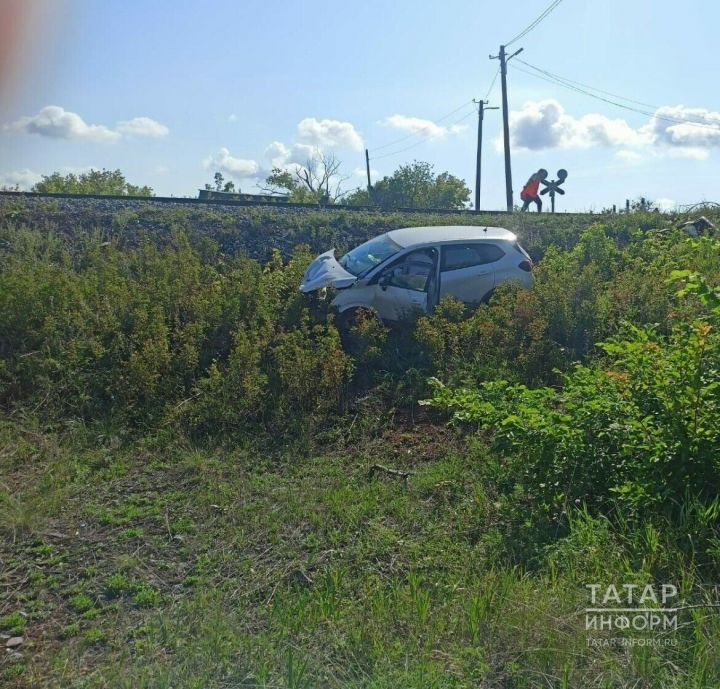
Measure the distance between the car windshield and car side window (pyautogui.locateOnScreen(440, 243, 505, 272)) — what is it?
800mm

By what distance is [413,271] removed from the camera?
35.9 feet

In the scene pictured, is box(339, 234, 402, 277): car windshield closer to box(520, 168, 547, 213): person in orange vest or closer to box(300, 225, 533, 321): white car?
box(300, 225, 533, 321): white car

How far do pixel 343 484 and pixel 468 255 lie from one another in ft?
19.6

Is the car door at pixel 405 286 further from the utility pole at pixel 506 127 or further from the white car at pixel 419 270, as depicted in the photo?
the utility pole at pixel 506 127

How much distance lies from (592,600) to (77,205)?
14598 mm

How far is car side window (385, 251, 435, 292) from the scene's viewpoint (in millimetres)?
10789

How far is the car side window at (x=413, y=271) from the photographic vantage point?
10.8m

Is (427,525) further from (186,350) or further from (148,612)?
(186,350)

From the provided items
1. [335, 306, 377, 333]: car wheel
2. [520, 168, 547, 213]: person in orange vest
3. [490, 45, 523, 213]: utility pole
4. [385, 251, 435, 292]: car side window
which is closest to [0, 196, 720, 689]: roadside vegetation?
[335, 306, 377, 333]: car wheel

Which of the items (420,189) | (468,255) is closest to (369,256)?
(468,255)

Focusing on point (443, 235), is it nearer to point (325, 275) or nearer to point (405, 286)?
point (405, 286)

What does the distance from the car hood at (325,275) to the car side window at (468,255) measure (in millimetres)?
1553

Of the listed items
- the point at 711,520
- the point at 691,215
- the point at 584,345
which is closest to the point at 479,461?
the point at 711,520

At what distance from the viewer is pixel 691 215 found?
61.5ft
